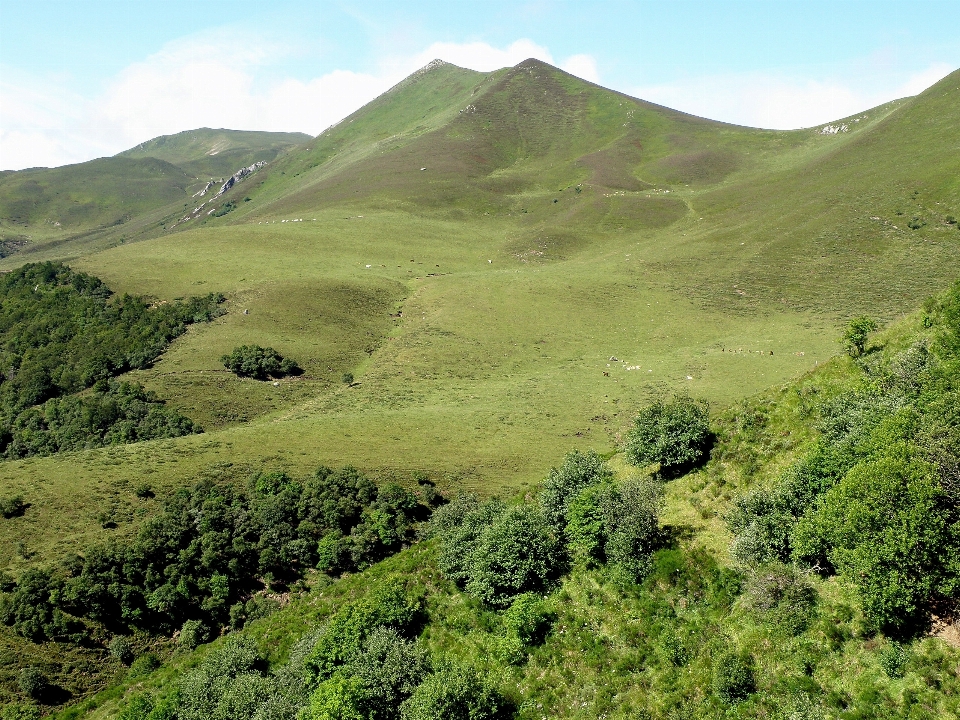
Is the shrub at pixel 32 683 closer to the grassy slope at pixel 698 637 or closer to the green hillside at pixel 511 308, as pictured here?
the green hillside at pixel 511 308

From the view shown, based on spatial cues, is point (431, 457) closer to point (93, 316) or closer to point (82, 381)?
point (82, 381)

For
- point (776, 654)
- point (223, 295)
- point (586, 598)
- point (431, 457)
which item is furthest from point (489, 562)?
point (223, 295)

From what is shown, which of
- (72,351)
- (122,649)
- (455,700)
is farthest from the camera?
(72,351)

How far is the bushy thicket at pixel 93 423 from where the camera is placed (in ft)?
188

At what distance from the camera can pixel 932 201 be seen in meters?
90.9

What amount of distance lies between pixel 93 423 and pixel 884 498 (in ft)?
205

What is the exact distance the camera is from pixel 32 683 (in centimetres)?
3005

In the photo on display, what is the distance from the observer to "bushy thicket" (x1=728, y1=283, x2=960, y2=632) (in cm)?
1669

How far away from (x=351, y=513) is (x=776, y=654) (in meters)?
30.3

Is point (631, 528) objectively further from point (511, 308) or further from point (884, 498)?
point (511, 308)

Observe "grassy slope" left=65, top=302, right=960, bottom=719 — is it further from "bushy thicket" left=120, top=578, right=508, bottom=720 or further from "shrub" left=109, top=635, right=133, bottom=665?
"shrub" left=109, top=635, right=133, bottom=665

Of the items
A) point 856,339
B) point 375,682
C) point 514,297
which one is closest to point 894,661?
point 375,682

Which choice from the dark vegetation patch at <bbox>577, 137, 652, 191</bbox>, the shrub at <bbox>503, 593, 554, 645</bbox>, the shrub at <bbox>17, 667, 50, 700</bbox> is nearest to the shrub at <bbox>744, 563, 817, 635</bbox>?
the shrub at <bbox>503, 593, 554, 645</bbox>

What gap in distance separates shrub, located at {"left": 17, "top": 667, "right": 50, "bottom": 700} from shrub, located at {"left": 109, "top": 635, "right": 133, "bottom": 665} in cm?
332
